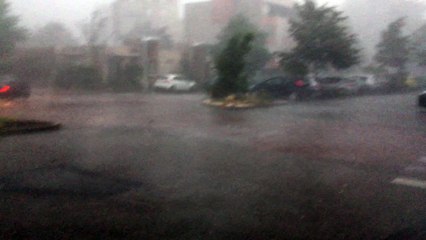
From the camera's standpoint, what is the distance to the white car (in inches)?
1282

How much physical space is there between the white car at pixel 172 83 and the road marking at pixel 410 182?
83.8 ft

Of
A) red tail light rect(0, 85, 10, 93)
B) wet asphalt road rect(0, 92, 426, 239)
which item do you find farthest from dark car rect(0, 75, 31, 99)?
wet asphalt road rect(0, 92, 426, 239)

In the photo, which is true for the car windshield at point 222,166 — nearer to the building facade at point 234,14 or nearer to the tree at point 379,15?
the building facade at point 234,14

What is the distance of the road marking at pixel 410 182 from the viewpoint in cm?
739

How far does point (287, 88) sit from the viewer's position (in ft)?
80.3

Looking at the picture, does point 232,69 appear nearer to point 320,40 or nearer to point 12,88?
point 320,40

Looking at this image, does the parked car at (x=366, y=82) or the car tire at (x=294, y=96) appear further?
the parked car at (x=366, y=82)

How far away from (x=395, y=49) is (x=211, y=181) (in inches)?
1326

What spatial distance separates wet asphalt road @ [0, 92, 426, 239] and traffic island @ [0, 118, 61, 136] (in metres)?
0.40

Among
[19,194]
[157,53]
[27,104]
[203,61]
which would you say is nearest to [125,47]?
[157,53]

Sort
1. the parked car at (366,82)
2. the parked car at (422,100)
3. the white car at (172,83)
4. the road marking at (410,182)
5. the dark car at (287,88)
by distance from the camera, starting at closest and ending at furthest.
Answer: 1. the road marking at (410,182)
2. the parked car at (422,100)
3. the dark car at (287,88)
4. the parked car at (366,82)
5. the white car at (172,83)

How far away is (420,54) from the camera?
38.6 m

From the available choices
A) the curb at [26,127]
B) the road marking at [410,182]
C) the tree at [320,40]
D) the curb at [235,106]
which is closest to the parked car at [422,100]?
the curb at [235,106]

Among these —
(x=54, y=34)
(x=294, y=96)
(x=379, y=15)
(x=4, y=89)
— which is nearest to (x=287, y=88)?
(x=294, y=96)
